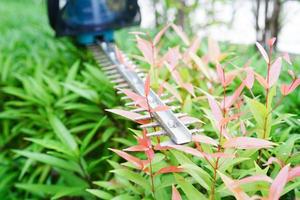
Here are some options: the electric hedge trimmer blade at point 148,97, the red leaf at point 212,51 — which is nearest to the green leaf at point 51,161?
the electric hedge trimmer blade at point 148,97

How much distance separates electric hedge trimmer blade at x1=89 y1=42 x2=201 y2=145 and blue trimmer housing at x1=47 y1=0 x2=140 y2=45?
119 millimetres

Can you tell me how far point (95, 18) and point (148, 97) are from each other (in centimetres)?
150

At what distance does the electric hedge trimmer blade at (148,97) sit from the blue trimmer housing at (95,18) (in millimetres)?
119

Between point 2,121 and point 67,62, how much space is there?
685mm

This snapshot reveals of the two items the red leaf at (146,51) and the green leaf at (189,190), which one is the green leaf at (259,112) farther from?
the red leaf at (146,51)

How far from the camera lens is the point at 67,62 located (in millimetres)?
2703

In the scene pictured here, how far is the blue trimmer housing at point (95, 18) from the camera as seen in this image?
2.64 metres

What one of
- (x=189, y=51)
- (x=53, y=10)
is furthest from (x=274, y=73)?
(x=53, y=10)

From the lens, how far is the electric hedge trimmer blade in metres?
1.16

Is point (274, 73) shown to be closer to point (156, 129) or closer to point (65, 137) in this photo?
point (156, 129)

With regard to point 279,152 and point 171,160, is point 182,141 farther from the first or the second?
point 279,152

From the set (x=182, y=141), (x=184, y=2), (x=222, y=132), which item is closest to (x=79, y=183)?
(x=182, y=141)

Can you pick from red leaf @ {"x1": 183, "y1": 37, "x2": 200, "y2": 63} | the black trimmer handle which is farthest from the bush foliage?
the black trimmer handle

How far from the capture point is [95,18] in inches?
108
